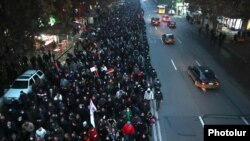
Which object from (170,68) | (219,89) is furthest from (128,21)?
(219,89)

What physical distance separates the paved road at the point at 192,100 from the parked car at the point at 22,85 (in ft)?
24.2

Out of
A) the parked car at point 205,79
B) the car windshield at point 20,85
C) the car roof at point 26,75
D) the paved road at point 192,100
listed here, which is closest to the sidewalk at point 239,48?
the paved road at point 192,100

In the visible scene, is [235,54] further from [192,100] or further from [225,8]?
[192,100]

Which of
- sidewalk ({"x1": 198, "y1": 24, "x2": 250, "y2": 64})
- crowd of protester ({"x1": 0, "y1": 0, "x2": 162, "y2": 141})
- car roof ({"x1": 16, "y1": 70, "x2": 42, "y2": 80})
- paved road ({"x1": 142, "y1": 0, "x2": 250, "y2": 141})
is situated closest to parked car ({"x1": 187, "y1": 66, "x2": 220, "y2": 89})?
paved road ({"x1": 142, "y1": 0, "x2": 250, "y2": 141})

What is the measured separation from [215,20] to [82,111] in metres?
34.6

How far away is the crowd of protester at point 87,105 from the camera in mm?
16098

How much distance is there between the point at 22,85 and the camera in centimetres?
2262

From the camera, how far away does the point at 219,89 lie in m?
25.9

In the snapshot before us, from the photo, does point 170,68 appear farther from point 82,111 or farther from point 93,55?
point 82,111

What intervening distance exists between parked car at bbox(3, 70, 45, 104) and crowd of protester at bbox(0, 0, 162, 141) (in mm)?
662

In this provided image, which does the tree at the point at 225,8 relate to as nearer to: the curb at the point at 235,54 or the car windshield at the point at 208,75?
the curb at the point at 235,54

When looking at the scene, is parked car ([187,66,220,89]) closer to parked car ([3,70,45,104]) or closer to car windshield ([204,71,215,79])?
car windshield ([204,71,215,79])

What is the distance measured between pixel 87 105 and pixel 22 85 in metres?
5.98

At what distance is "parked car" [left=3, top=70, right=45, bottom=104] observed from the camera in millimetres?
21844
